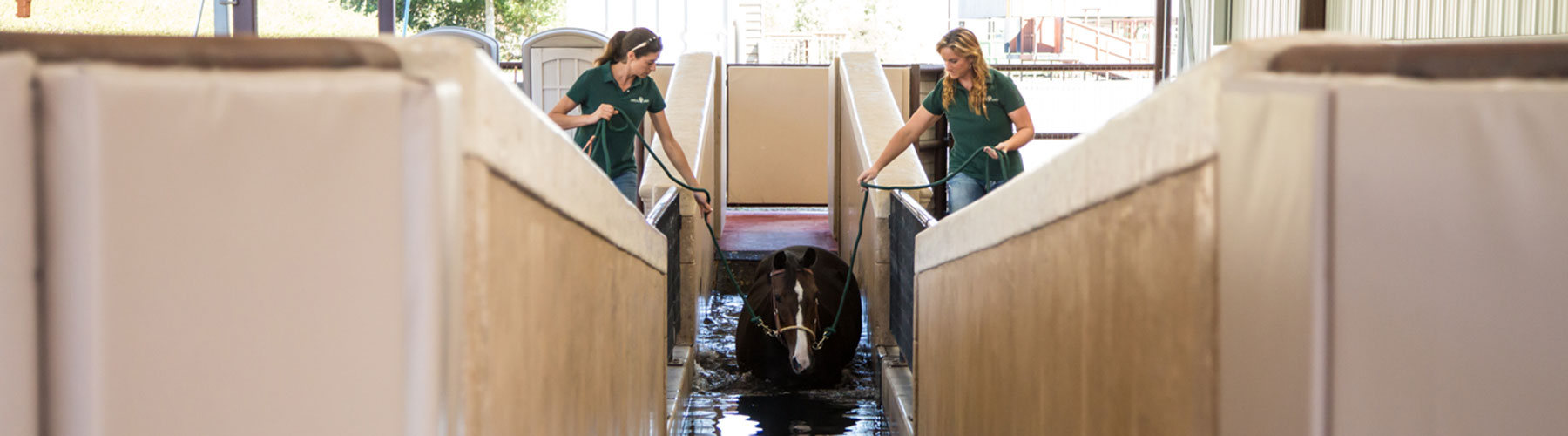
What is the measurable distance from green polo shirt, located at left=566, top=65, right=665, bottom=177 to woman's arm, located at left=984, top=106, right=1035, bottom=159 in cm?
168

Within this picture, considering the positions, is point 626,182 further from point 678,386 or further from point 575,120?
point 678,386

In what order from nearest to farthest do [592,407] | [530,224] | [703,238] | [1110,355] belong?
[530,224]
[1110,355]
[592,407]
[703,238]

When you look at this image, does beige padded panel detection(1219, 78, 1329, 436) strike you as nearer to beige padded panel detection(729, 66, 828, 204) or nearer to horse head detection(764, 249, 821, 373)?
horse head detection(764, 249, 821, 373)

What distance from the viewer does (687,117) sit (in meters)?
8.52

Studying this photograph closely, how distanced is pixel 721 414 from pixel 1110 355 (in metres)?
4.77

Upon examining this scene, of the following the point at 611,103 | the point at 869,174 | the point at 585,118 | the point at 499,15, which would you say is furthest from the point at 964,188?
the point at 499,15

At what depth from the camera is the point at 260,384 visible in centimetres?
135

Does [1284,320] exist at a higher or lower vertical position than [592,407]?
higher

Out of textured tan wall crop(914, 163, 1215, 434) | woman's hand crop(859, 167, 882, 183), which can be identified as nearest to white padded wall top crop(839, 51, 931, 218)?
woman's hand crop(859, 167, 882, 183)

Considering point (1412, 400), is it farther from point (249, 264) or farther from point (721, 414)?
point (721, 414)

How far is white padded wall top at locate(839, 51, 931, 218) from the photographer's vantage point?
732 cm

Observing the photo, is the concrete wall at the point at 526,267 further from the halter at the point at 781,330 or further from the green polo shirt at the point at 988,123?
the halter at the point at 781,330

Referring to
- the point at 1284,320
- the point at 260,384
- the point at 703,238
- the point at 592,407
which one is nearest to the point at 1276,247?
the point at 1284,320

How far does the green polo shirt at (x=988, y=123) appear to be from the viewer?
6086 mm
